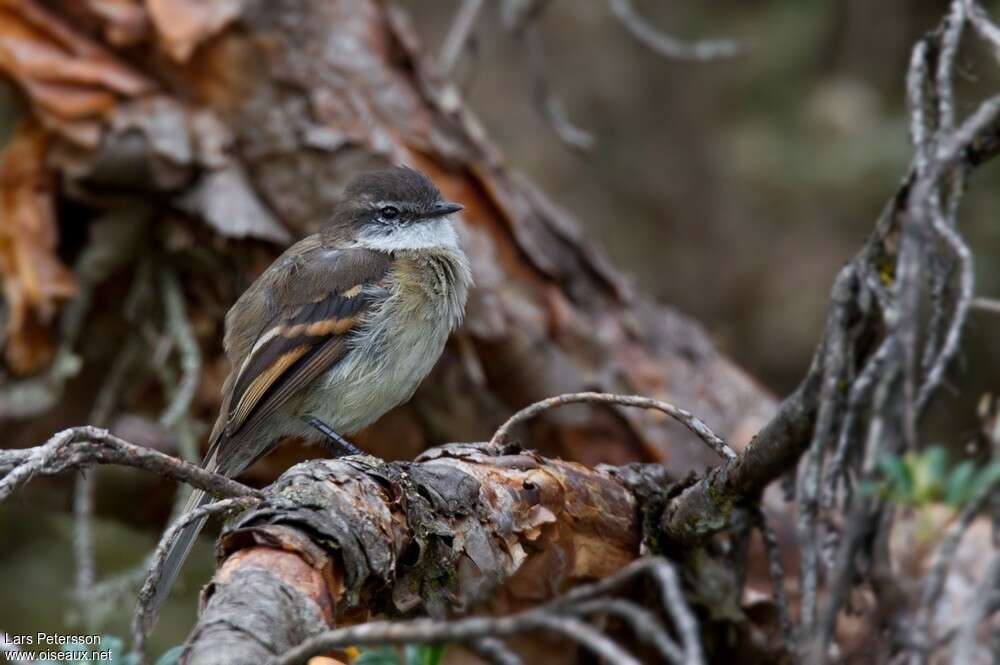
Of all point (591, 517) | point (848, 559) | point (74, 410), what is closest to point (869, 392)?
point (848, 559)

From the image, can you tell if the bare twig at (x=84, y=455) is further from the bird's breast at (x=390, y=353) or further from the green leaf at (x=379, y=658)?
the bird's breast at (x=390, y=353)

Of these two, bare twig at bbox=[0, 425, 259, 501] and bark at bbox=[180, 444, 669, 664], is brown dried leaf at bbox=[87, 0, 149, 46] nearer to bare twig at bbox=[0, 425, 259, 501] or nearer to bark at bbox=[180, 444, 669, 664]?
bark at bbox=[180, 444, 669, 664]

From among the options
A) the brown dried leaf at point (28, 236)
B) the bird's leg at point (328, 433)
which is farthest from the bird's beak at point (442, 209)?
the brown dried leaf at point (28, 236)

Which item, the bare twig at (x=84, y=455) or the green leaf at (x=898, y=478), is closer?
the green leaf at (x=898, y=478)

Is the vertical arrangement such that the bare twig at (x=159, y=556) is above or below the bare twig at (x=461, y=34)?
above

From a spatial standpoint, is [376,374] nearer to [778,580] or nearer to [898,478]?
[778,580]

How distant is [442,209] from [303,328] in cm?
86

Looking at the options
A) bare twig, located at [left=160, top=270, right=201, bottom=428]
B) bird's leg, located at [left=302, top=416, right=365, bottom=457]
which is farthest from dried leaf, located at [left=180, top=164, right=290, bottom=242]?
bird's leg, located at [left=302, top=416, right=365, bottom=457]

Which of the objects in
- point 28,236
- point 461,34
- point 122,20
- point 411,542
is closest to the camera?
point 411,542

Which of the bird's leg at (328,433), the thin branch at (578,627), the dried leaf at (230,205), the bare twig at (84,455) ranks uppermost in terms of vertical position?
the thin branch at (578,627)

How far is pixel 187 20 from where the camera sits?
17.9ft

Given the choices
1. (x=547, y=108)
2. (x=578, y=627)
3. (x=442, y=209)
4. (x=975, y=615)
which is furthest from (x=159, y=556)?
(x=547, y=108)

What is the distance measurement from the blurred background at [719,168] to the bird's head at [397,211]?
1.25 m

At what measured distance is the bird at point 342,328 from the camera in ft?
16.2
